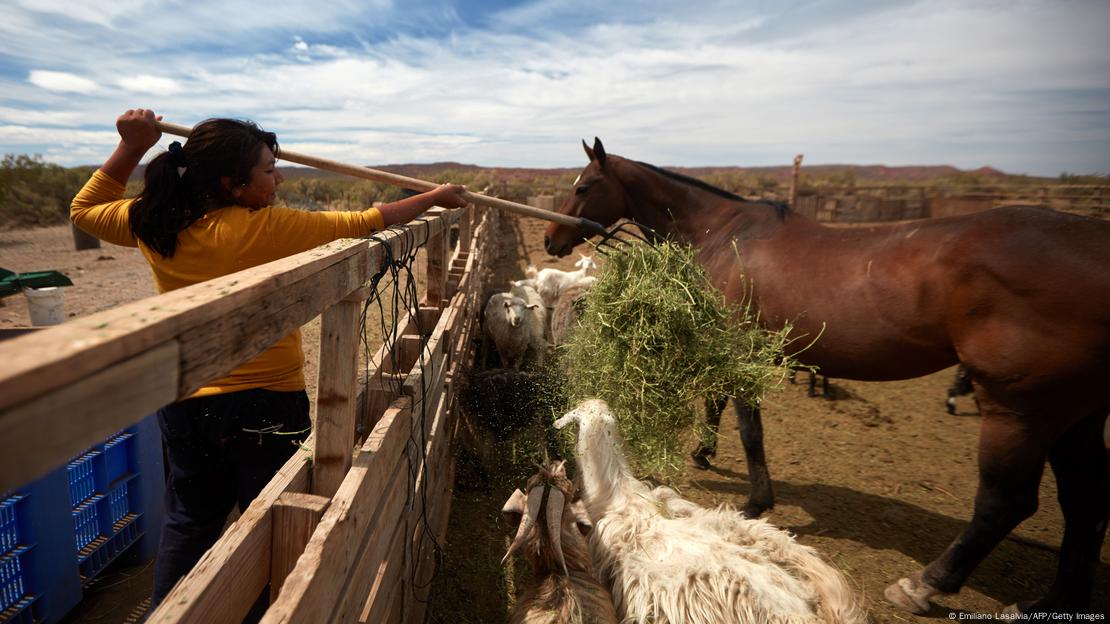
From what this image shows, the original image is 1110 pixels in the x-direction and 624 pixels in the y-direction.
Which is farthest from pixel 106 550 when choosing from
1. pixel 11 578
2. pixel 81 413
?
pixel 81 413

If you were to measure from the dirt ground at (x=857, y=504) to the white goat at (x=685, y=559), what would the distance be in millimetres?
952

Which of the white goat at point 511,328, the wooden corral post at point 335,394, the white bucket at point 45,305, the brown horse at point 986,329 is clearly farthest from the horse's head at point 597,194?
the white bucket at point 45,305

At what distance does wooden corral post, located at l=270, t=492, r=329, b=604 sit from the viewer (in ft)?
4.78

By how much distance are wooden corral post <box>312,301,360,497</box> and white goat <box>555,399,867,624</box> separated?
4.80ft

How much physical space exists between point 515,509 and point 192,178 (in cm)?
179

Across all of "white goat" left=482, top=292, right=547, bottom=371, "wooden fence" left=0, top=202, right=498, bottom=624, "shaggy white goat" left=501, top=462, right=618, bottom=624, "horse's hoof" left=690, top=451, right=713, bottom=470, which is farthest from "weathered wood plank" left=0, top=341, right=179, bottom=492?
"white goat" left=482, top=292, right=547, bottom=371

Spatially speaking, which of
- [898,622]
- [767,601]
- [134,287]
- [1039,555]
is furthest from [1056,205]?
[134,287]

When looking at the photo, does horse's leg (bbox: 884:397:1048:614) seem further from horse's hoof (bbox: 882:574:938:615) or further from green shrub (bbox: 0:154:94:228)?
green shrub (bbox: 0:154:94:228)

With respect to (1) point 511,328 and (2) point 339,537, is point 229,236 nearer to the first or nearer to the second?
(2) point 339,537

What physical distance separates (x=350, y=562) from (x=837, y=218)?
22.8 m

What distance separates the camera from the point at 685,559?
8.07 ft

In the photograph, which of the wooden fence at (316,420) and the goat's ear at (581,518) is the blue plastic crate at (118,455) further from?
the goat's ear at (581,518)

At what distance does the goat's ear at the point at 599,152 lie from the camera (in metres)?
4.63

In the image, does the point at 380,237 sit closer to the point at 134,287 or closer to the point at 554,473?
the point at 554,473
